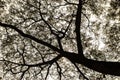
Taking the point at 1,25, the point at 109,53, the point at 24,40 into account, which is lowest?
the point at 109,53

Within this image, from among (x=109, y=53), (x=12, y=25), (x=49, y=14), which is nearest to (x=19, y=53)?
(x=12, y=25)

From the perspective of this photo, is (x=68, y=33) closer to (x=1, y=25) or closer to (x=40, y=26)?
(x=40, y=26)

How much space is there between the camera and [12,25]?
32.5ft

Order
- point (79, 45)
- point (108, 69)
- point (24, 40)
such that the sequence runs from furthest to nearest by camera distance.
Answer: point (24, 40), point (79, 45), point (108, 69)

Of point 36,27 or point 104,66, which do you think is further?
point 36,27

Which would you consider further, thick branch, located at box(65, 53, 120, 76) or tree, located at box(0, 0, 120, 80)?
tree, located at box(0, 0, 120, 80)

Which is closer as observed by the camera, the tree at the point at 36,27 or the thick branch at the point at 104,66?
the thick branch at the point at 104,66

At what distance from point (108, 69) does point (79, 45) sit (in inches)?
68.9

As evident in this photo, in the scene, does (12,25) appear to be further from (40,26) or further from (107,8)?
(107,8)

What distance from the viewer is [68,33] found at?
10703mm

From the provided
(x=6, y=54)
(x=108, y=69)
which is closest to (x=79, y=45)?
(x=108, y=69)

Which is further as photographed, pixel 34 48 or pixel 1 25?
pixel 34 48

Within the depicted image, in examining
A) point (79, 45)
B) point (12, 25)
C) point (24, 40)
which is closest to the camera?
point (79, 45)

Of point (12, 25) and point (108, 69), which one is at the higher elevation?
point (12, 25)
